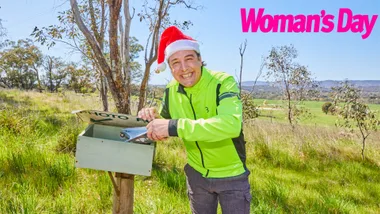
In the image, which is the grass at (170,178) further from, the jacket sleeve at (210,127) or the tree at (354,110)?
the jacket sleeve at (210,127)

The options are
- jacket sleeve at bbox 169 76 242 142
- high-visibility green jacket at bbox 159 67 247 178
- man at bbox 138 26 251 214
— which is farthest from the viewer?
man at bbox 138 26 251 214

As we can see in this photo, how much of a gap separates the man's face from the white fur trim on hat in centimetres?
2

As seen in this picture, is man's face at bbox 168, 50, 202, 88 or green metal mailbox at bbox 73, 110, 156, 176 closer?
green metal mailbox at bbox 73, 110, 156, 176

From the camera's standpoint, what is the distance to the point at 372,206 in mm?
3684

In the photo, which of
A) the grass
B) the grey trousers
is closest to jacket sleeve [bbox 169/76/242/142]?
the grey trousers

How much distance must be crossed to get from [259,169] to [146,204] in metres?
→ 2.54

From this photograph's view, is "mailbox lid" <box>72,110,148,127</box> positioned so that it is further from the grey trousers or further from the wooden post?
the grey trousers

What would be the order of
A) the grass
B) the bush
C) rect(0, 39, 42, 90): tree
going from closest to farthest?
1. the grass
2. the bush
3. rect(0, 39, 42, 90): tree

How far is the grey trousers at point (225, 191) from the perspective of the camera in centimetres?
170

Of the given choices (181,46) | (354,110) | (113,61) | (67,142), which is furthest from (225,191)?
(354,110)

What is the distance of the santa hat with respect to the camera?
1723 mm

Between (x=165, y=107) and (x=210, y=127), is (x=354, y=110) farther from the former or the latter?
(x=210, y=127)

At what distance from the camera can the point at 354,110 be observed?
22.5 feet

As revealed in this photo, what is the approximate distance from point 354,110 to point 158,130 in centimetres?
681
